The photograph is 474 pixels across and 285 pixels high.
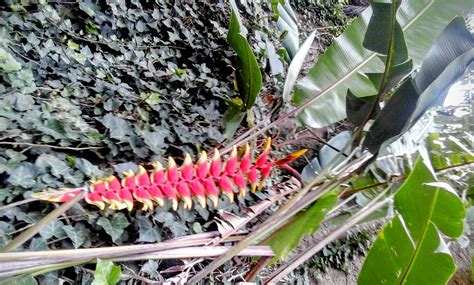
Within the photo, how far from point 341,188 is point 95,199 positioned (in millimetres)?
734

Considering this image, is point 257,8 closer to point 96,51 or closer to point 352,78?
point 352,78

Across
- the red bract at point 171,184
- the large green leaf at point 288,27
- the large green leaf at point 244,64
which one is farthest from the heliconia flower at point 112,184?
the large green leaf at point 288,27

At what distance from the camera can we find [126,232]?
822 mm

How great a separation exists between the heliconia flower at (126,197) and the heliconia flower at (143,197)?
12 mm

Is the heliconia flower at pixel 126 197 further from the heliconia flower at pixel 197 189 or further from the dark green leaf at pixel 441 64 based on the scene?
the dark green leaf at pixel 441 64

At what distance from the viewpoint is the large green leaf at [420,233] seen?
26.4 inches

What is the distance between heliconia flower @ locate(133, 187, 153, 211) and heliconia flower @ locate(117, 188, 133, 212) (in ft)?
0.04

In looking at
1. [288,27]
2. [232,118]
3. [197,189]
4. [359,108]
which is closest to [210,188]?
[197,189]

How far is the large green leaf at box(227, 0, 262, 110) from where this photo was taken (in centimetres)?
104

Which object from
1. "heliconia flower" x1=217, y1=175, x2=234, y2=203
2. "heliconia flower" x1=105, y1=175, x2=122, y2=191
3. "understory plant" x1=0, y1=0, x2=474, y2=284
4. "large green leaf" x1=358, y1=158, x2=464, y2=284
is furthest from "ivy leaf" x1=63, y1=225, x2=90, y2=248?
"large green leaf" x1=358, y1=158, x2=464, y2=284

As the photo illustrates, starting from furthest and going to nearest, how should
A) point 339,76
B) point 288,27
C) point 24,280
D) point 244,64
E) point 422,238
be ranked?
point 288,27 → point 339,76 → point 244,64 → point 422,238 → point 24,280

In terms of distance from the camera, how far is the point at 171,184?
809 millimetres

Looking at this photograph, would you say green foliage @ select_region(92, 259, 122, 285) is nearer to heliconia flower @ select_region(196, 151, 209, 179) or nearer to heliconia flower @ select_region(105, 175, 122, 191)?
heliconia flower @ select_region(105, 175, 122, 191)

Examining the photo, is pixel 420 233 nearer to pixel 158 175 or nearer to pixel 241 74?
pixel 158 175
